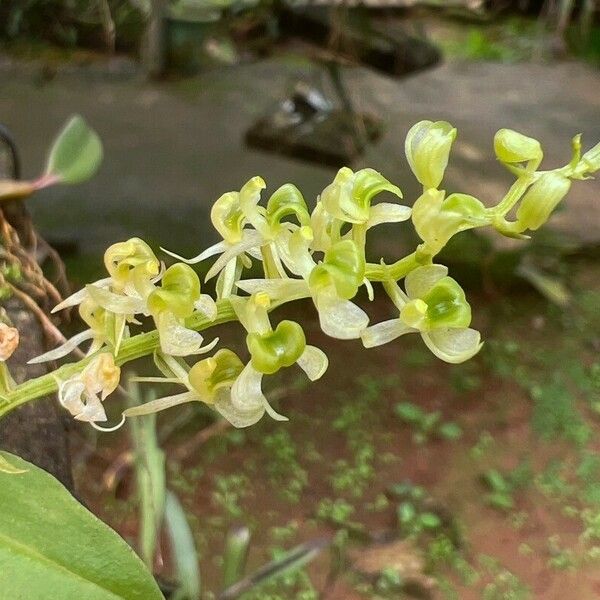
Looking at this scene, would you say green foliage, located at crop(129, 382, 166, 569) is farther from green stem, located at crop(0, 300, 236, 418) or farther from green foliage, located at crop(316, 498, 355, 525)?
green foliage, located at crop(316, 498, 355, 525)

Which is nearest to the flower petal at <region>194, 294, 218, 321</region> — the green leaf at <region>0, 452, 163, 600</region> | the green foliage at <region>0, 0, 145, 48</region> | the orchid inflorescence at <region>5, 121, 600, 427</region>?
the orchid inflorescence at <region>5, 121, 600, 427</region>

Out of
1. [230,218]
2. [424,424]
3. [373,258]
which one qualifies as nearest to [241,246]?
[230,218]

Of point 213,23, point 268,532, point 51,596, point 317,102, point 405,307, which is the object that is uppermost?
point 405,307

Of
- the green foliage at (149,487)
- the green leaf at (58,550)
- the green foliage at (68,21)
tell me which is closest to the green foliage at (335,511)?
the green foliage at (149,487)

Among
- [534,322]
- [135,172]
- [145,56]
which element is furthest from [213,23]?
[534,322]

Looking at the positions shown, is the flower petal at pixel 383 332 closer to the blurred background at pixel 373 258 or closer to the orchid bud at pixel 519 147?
the orchid bud at pixel 519 147

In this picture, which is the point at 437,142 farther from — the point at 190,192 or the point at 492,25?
the point at 492,25
